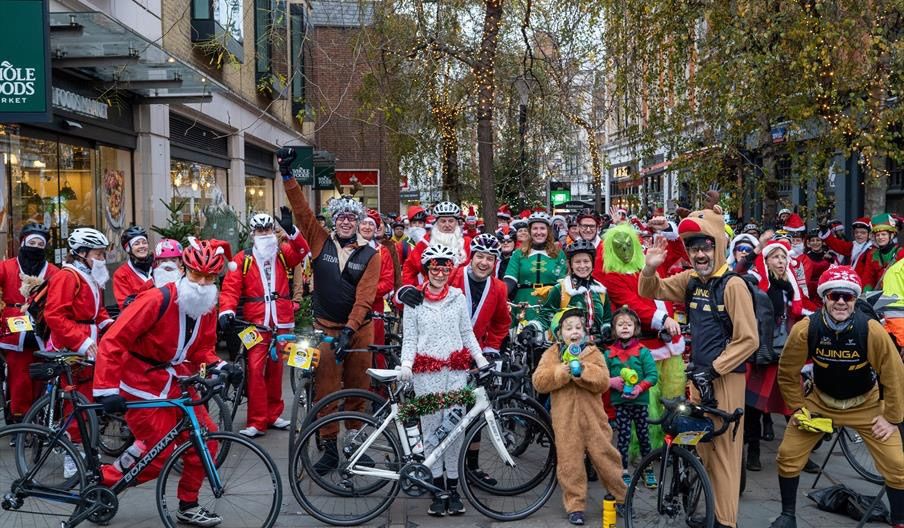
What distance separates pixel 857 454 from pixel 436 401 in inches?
145

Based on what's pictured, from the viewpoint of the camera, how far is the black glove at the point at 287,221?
818 cm

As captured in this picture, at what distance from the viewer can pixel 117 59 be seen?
36.8 feet

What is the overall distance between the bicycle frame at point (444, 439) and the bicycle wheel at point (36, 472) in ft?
5.76

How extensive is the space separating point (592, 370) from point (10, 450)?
3.88 meters

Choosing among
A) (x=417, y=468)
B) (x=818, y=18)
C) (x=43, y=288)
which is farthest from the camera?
(x=818, y=18)

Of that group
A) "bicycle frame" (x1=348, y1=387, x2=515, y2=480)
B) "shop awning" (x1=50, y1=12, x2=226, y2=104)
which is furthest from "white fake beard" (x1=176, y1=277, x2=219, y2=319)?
"shop awning" (x1=50, y1=12, x2=226, y2=104)

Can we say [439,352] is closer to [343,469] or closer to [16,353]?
[343,469]


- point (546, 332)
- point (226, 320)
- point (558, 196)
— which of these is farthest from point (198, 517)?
point (558, 196)

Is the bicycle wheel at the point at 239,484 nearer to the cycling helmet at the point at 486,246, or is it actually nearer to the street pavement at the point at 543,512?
the street pavement at the point at 543,512

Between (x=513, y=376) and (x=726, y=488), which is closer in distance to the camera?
(x=726, y=488)

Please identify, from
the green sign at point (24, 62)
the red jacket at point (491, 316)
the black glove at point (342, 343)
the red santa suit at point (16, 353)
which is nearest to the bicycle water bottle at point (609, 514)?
the red jacket at point (491, 316)

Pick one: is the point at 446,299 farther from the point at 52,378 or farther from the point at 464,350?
the point at 52,378

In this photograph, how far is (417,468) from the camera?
580cm

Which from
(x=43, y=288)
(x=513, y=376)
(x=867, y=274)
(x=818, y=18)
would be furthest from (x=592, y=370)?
(x=818, y=18)
